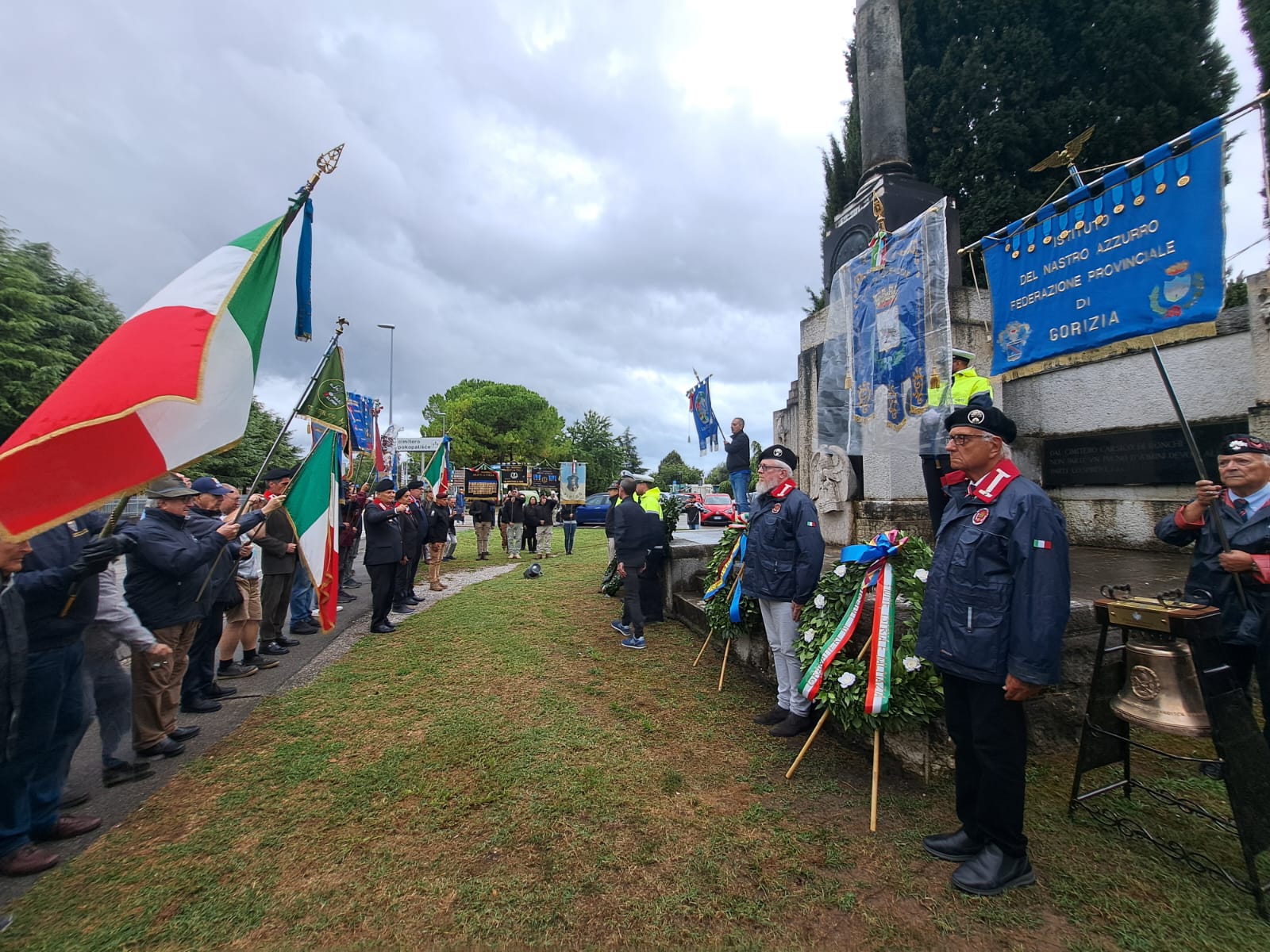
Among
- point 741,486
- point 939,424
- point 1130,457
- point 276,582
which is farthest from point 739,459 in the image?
point 276,582

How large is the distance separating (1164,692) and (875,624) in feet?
4.13

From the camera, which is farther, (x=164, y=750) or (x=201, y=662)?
(x=201, y=662)

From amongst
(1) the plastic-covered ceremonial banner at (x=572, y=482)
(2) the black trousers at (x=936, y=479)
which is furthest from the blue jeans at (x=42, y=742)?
(1) the plastic-covered ceremonial banner at (x=572, y=482)

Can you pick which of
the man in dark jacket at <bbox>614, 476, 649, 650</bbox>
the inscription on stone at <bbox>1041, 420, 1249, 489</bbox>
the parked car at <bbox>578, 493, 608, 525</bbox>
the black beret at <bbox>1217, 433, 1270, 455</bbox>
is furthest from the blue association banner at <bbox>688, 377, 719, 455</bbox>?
the parked car at <bbox>578, 493, 608, 525</bbox>

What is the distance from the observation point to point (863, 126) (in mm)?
8930

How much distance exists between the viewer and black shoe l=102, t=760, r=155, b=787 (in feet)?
11.9

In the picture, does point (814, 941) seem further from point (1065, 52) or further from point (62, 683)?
point (1065, 52)

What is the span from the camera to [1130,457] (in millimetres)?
6426

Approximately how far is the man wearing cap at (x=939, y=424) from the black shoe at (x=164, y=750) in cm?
629

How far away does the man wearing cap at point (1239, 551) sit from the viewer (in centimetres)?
266

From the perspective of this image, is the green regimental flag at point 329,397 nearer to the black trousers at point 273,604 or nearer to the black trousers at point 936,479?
the black trousers at point 273,604

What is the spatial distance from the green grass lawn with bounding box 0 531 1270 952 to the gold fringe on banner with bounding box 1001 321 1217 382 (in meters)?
4.01

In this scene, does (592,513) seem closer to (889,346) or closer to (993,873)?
(889,346)

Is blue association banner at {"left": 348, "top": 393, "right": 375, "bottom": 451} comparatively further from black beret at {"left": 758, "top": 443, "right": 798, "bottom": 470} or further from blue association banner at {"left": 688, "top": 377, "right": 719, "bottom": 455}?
black beret at {"left": 758, "top": 443, "right": 798, "bottom": 470}
